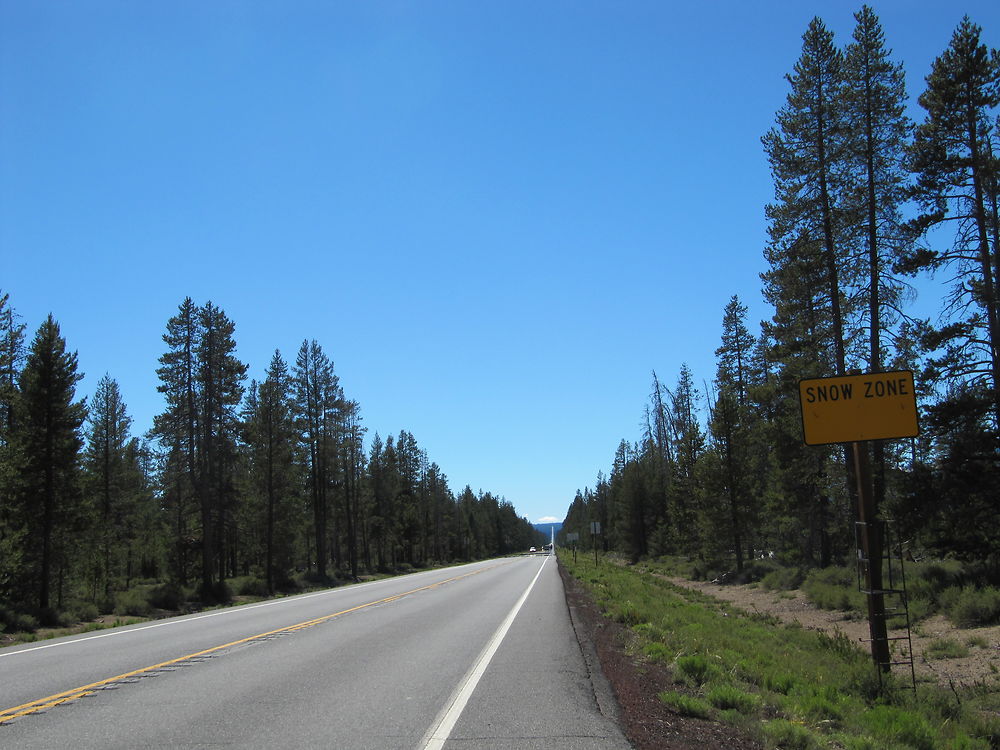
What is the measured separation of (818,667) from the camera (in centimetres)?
1039

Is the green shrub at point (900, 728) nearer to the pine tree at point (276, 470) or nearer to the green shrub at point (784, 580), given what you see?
the green shrub at point (784, 580)

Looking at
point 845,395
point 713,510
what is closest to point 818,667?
point 845,395

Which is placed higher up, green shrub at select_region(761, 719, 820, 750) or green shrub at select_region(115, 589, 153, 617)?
green shrub at select_region(761, 719, 820, 750)

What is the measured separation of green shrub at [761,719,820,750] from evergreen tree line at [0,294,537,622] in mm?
22819

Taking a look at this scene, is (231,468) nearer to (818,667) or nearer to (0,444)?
(0,444)

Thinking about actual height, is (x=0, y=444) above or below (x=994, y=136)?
below

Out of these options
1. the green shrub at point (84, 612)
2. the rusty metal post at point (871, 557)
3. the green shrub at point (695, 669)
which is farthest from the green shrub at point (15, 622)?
the rusty metal post at point (871, 557)

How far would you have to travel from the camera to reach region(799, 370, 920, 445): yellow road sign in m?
8.02

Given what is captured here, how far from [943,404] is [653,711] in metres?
13.1

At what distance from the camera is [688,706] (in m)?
6.98

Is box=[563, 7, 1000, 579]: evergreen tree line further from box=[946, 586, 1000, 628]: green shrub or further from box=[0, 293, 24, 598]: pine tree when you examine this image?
box=[0, 293, 24, 598]: pine tree

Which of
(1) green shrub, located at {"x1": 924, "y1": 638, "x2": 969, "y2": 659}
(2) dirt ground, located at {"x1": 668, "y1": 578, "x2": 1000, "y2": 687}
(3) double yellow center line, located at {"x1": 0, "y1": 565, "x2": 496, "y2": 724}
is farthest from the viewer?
(1) green shrub, located at {"x1": 924, "y1": 638, "x2": 969, "y2": 659}

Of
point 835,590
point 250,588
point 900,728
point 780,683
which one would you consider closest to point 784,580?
point 835,590

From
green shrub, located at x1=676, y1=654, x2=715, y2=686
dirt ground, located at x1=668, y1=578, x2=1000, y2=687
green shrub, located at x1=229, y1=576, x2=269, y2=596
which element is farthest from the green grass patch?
green shrub, located at x1=229, y1=576, x2=269, y2=596
